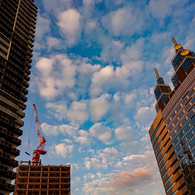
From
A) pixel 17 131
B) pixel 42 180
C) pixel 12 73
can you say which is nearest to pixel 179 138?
pixel 17 131

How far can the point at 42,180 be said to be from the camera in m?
127

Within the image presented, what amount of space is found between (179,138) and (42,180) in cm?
8969

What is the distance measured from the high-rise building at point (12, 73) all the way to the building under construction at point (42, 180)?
65.7 m

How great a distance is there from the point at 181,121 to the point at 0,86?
93761 millimetres

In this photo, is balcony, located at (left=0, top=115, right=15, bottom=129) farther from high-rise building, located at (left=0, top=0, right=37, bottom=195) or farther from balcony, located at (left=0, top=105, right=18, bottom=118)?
balcony, located at (left=0, top=105, right=18, bottom=118)

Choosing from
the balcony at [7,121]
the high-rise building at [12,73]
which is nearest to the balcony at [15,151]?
the high-rise building at [12,73]

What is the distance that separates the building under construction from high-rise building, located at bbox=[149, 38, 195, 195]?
65.3 meters

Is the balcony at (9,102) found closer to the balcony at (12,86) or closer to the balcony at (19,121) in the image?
the balcony at (19,121)

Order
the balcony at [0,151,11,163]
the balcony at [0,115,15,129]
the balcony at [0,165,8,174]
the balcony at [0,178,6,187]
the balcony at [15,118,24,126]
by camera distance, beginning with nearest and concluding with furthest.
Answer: the balcony at [0,178,6,187] → the balcony at [0,165,8,174] → the balcony at [0,151,11,163] → the balcony at [0,115,15,129] → the balcony at [15,118,24,126]

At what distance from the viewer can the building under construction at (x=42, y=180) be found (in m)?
121

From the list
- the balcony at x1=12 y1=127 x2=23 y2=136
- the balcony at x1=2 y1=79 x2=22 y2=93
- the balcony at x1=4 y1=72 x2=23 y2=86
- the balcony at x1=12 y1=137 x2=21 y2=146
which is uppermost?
the balcony at x1=4 y1=72 x2=23 y2=86

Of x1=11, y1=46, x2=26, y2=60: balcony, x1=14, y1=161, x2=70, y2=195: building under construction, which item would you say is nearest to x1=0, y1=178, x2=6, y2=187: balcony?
x1=11, y1=46, x2=26, y2=60: balcony

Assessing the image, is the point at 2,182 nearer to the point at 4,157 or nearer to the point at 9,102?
the point at 4,157

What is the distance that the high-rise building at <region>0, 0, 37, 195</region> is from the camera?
6275cm
